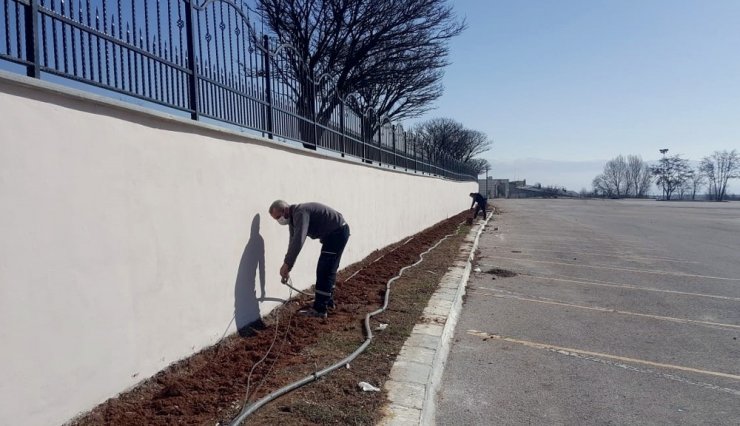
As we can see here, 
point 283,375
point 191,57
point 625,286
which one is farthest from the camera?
point 625,286

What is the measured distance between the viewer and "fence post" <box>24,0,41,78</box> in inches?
112

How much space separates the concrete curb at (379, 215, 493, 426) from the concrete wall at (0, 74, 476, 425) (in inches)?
63.0

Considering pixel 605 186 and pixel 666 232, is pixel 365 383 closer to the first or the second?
pixel 666 232

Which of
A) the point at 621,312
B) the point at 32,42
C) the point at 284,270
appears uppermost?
the point at 32,42

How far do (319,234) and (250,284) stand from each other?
1026mm

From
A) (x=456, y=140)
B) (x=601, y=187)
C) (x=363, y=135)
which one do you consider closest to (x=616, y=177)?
(x=601, y=187)

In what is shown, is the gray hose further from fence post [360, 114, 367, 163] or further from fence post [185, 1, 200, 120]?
fence post [360, 114, 367, 163]

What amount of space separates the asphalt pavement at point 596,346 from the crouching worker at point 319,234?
1.52 m

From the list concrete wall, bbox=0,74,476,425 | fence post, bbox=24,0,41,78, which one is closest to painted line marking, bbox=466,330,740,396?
concrete wall, bbox=0,74,476,425

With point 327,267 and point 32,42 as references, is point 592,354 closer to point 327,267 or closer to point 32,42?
point 327,267

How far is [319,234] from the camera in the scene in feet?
18.1

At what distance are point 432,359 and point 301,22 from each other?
649 inches

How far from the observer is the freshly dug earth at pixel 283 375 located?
3051 millimetres

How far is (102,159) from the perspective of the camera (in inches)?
116
